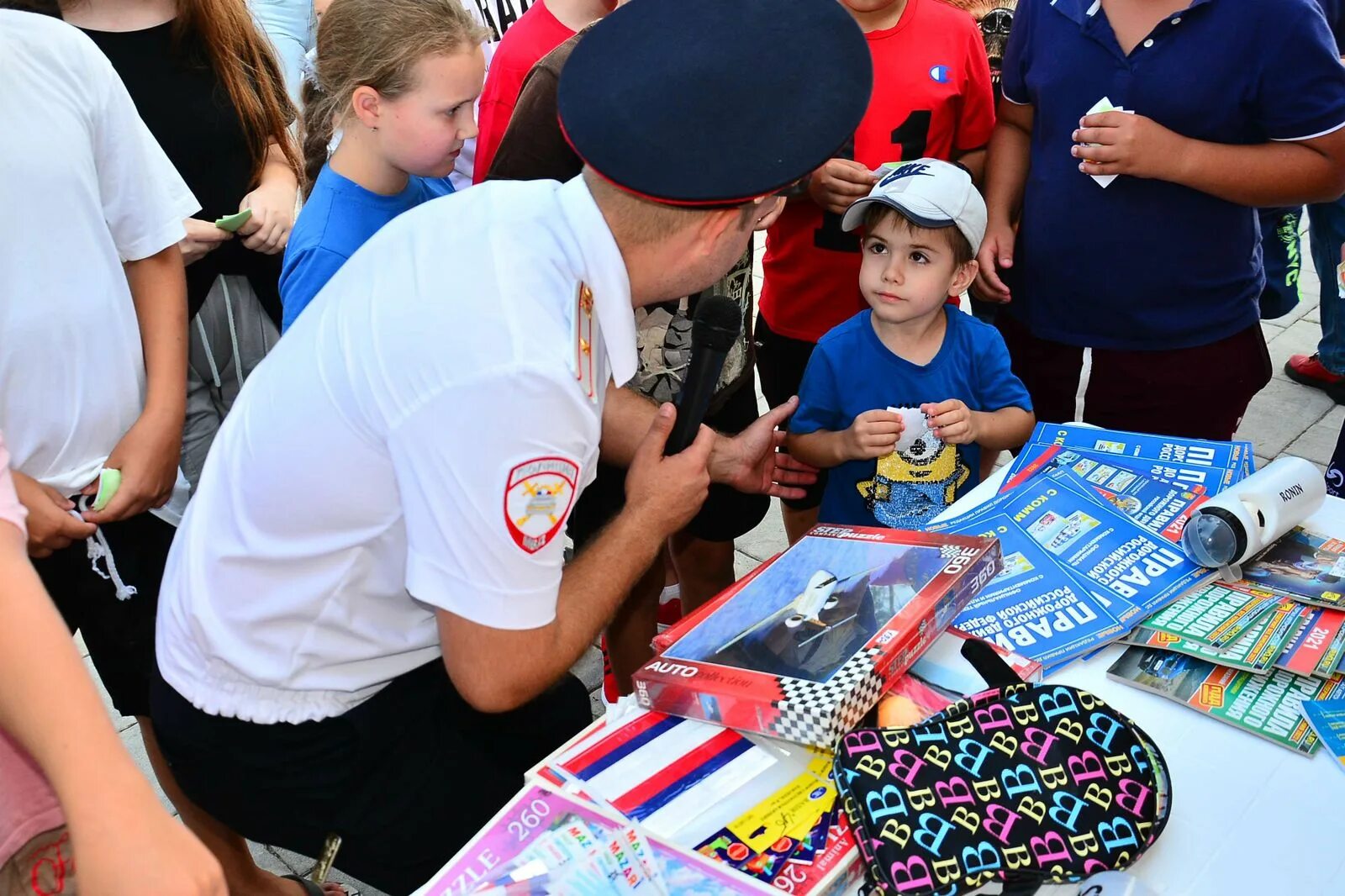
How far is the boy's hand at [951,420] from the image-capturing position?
1921 millimetres

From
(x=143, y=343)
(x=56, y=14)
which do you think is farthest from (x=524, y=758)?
(x=56, y=14)

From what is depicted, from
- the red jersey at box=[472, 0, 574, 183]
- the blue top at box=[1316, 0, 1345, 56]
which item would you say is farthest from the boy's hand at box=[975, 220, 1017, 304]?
the blue top at box=[1316, 0, 1345, 56]

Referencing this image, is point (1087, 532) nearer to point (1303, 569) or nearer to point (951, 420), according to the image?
point (1303, 569)

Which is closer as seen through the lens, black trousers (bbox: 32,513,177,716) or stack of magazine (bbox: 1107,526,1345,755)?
stack of magazine (bbox: 1107,526,1345,755)

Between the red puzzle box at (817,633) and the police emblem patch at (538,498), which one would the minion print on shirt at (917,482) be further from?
the police emblem patch at (538,498)

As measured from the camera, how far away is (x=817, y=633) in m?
1.29

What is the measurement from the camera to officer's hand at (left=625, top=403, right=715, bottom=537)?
1402 millimetres

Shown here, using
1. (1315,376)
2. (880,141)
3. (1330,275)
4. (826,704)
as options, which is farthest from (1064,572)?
(1315,376)

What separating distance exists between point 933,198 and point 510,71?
0.91 meters

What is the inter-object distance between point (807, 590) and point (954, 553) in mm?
201

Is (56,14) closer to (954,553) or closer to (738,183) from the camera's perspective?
(738,183)

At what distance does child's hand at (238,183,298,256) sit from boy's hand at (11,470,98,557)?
0.64 meters

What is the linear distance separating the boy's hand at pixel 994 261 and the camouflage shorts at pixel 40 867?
A: 1.88 meters

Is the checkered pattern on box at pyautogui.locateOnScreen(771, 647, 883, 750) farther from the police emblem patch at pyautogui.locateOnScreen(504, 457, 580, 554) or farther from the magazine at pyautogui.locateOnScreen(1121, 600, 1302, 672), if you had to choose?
the magazine at pyautogui.locateOnScreen(1121, 600, 1302, 672)
